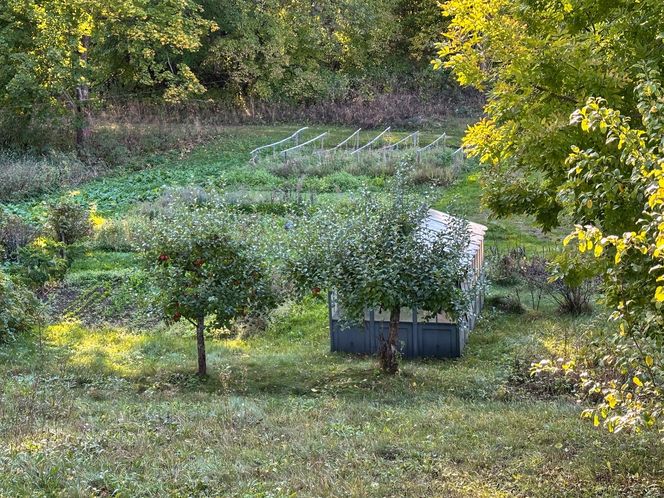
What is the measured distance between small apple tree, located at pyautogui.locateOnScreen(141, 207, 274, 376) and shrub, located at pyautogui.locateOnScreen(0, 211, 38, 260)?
8010 mm

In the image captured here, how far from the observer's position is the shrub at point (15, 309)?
1216cm

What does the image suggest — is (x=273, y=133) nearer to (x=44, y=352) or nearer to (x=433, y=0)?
(x=433, y=0)

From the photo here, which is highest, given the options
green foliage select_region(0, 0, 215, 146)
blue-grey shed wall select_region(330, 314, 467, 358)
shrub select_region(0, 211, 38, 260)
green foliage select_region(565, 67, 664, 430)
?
green foliage select_region(0, 0, 215, 146)

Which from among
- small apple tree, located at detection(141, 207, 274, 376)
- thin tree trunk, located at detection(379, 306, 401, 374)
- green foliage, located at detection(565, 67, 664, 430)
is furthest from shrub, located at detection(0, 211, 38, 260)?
green foliage, located at detection(565, 67, 664, 430)

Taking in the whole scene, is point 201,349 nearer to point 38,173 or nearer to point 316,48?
point 38,173

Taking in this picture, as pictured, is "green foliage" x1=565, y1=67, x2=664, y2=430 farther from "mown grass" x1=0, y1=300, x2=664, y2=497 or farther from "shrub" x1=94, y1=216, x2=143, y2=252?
"shrub" x1=94, y1=216, x2=143, y2=252

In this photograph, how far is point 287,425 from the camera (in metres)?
7.44

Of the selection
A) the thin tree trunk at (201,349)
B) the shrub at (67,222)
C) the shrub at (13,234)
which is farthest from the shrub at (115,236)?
the thin tree trunk at (201,349)

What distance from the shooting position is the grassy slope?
5.58 meters

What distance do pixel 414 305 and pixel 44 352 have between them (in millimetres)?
6097

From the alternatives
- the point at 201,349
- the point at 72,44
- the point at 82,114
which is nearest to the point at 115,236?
the point at 201,349

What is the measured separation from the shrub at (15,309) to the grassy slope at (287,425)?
0.34m

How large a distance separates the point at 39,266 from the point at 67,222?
269 centimetres

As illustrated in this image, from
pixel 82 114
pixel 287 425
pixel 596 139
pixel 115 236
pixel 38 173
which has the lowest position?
pixel 287 425
